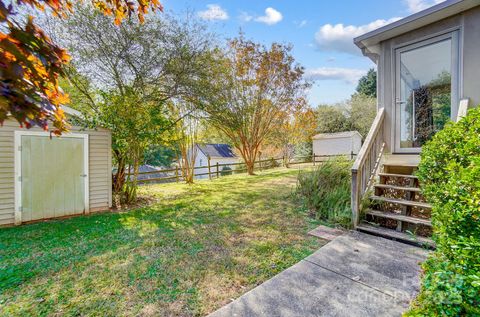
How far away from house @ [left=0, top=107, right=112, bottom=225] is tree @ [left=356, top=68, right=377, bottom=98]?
90.2 ft

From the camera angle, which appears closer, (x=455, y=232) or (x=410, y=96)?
(x=455, y=232)

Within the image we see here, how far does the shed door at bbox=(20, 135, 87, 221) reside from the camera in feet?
15.0

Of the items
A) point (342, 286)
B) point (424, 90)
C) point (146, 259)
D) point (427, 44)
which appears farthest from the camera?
point (424, 90)

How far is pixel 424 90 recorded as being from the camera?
4477 millimetres

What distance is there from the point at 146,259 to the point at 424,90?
5.64 m

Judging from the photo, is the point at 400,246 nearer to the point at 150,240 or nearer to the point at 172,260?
the point at 172,260

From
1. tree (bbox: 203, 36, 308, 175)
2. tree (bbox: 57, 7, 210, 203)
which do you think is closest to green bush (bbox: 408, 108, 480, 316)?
tree (bbox: 57, 7, 210, 203)

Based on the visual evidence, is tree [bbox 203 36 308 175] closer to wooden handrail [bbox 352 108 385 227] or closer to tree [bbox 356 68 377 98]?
wooden handrail [bbox 352 108 385 227]

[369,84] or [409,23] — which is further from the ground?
[369,84]

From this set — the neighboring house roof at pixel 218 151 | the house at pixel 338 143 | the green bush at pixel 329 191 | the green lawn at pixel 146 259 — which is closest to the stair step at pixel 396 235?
the green bush at pixel 329 191

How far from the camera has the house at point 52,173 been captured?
4.43 metres

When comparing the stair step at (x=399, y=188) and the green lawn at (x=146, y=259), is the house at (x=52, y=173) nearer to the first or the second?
the green lawn at (x=146, y=259)

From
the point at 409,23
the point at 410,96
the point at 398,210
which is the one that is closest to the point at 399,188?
the point at 398,210

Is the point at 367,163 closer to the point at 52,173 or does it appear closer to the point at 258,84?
the point at 52,173
